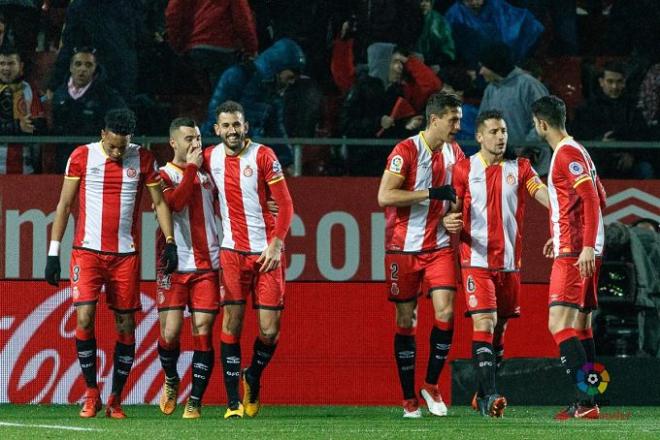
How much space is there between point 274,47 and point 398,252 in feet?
14.3

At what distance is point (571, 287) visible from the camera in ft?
29.2

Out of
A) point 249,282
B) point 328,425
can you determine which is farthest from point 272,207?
point 328,425

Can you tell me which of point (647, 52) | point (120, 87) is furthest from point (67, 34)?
point (647, 52)

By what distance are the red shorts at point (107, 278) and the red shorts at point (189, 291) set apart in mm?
411

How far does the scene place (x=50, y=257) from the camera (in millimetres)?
9703

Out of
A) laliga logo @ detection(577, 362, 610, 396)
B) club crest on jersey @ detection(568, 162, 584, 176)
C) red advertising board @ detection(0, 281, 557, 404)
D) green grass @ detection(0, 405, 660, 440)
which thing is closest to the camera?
green grass @ detection(0, 405, 660, 440)

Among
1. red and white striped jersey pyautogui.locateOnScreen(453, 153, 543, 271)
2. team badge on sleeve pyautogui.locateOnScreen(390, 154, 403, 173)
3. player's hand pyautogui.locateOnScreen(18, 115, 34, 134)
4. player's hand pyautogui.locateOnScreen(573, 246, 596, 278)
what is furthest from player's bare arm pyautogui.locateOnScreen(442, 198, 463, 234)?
player's hand pyautogui.locateOnScreen(18, 115, 34, 134)

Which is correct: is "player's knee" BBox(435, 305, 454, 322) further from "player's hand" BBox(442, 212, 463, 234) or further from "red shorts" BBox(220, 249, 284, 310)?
"red shorts" BBox(220, 249, 284, 310)

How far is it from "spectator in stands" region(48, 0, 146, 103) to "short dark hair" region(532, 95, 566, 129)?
5099mm

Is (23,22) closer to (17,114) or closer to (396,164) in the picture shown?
(17,114)

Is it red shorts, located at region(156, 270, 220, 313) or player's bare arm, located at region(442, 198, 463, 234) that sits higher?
player's bare arm, located at region(442, 198, 463, 234)

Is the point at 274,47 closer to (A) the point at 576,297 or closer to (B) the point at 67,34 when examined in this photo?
(B) the point at 67,34

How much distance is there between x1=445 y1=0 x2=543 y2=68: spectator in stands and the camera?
14047 millimetres

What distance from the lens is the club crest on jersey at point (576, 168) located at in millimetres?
8828
